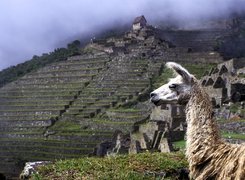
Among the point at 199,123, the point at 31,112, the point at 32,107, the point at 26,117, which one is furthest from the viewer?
the point at 32,107

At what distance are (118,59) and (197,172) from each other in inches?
1952

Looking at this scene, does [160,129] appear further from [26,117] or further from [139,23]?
[139,23]

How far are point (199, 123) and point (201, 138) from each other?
6.2 inches

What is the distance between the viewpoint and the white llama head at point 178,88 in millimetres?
5551

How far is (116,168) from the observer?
667cm

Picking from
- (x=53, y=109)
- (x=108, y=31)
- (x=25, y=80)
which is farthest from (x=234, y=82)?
(x=108, y=31)

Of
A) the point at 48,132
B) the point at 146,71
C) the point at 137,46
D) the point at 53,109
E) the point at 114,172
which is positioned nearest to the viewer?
the point at 114,172

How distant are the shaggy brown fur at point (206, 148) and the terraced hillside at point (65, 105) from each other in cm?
2806

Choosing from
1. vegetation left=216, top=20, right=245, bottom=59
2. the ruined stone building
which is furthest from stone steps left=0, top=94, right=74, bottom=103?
the ruined stone building

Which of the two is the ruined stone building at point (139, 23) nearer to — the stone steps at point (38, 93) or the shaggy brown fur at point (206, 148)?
the stone steps at point (38, 93)

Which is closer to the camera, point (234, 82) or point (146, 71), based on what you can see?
point (234, 82)

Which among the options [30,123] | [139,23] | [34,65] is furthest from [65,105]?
[139,23]

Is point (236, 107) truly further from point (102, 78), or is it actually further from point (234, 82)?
point (102, 78)

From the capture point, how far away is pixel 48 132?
40.5 meters
